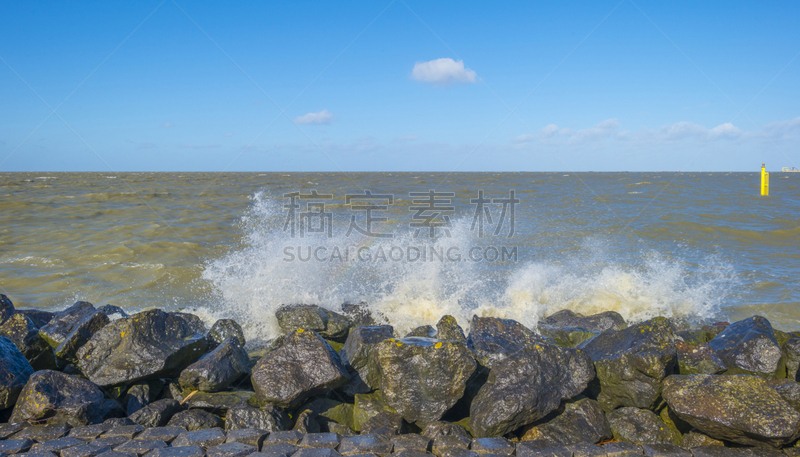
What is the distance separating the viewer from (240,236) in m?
12.7

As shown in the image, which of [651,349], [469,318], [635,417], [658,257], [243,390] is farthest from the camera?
[658,257]

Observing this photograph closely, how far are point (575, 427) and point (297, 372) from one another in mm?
2051

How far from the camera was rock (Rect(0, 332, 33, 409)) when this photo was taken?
321 cm

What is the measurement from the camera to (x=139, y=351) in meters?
3.79

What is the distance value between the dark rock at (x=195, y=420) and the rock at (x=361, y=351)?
1.07 metres

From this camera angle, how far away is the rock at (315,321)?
205 inches

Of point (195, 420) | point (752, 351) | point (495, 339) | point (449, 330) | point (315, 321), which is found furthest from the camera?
point (315, 321)

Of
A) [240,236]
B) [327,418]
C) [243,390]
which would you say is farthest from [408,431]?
[240,236]

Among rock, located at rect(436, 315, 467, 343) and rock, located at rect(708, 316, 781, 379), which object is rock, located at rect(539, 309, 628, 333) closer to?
rock, located at rect(708, 316, 781, 379)

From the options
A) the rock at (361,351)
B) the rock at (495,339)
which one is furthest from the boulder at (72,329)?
the rock at (495,339)

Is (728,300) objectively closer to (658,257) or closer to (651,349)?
(658,257)

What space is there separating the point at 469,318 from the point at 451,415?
2834mm

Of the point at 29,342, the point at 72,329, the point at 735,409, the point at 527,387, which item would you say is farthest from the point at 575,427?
the point at 72,329

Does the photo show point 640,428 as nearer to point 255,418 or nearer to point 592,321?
point 592,321
